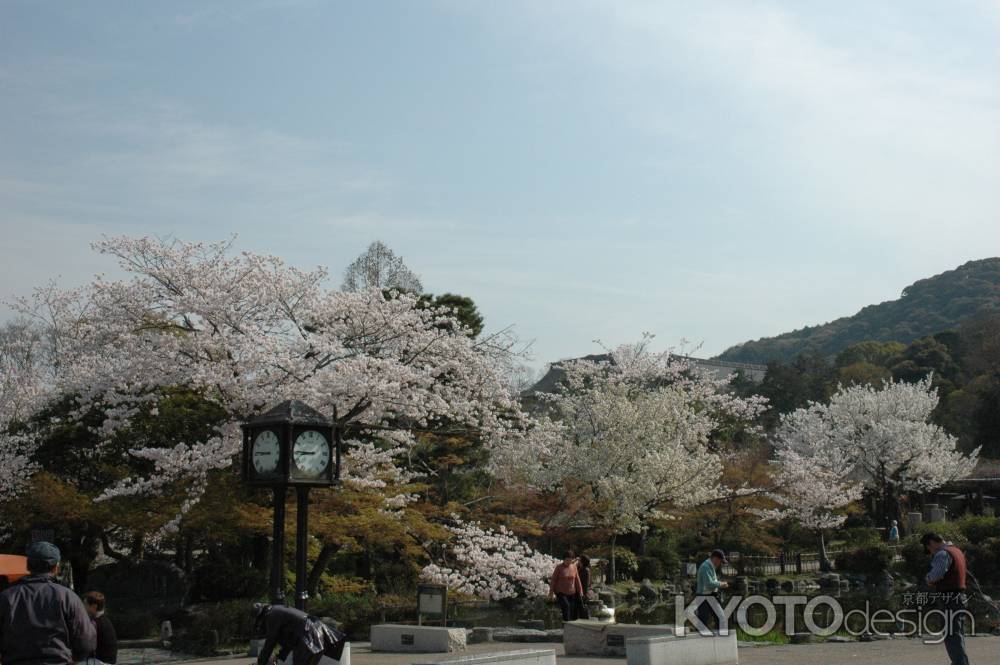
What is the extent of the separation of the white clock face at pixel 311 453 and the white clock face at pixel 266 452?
0.20m

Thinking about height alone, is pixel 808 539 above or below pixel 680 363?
below

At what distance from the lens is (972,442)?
52.0 m

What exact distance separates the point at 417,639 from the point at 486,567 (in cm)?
618

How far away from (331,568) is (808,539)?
21860mm

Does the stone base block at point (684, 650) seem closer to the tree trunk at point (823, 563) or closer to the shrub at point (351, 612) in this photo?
the shrub at point (351, 612)

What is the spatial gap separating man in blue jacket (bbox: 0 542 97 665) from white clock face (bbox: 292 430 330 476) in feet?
12.8

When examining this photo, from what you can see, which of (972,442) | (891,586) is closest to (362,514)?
(891,586)

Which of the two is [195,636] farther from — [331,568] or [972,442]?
[972,442]

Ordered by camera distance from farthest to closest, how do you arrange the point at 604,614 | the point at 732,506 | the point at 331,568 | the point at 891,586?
the point at 732,506
the point at 891,586
the point at 331,568
the point at 604,614

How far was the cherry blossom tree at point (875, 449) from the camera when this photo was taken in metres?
39.8

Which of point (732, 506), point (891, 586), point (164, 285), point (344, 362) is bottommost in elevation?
point (891, 586)

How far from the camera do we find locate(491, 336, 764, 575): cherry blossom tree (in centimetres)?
2892

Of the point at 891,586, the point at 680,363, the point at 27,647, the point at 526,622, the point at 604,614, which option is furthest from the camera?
the point at 680,363

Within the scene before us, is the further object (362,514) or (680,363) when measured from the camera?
(680,363)
